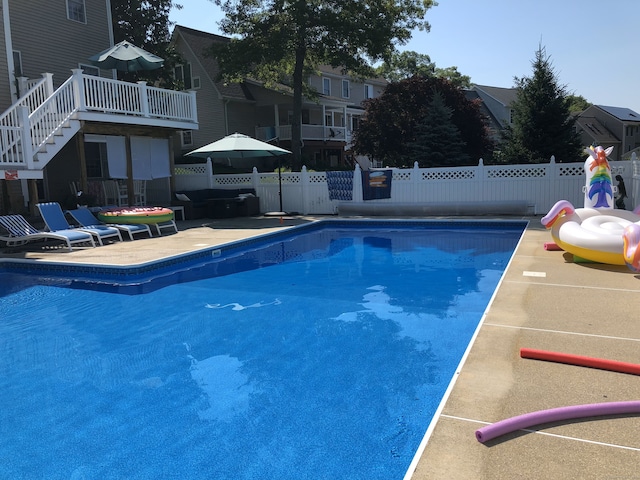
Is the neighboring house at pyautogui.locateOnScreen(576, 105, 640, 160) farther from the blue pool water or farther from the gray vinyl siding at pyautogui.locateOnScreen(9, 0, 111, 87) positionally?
the blue pool water

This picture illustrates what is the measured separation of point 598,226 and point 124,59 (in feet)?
42.4

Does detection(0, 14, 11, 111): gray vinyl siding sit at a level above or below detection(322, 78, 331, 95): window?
below

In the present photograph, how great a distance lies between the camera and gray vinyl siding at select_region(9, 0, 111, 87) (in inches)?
595

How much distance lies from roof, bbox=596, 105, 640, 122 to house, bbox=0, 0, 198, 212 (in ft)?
161

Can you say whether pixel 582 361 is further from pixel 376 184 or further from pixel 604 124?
pixel 604 124

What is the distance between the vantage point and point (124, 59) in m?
14.5

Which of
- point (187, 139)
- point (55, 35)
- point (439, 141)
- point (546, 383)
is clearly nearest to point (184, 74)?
point (187, 139)

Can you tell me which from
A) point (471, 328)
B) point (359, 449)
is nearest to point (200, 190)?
point (471, 328)

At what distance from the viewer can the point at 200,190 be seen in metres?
17.9

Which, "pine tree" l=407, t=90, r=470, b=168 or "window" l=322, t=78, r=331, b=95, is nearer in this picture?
"pine tree" l=407, t=90, r=470, b=168

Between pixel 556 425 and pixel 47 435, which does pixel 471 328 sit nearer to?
pixel 556 425

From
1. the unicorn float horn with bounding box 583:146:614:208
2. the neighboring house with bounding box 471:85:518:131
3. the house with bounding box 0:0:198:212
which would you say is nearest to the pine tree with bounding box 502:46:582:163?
the unicorn float horn with bounding box 583:146:614:208

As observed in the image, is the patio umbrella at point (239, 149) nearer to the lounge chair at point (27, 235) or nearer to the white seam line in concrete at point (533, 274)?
the lounge chair at point (27, 235)

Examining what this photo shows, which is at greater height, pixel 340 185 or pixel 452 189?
pixel 340 185
